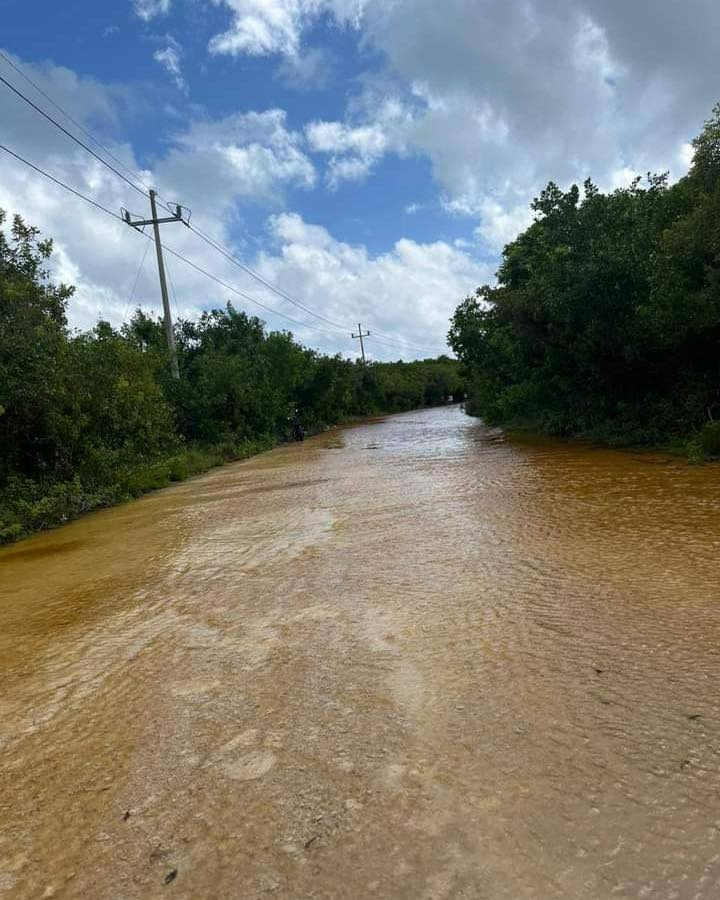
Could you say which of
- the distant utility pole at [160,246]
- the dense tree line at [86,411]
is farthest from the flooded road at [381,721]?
the distant utility pole at [160,246]

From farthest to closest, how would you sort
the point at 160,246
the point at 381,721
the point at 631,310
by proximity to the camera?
the point at 160,246, the point at 631,310, the point at 381,721

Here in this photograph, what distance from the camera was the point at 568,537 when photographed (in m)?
6.43

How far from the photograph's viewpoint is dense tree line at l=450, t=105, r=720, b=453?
1132cm

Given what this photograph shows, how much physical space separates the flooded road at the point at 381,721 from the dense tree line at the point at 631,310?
6828 mm

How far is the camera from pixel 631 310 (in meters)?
14.7

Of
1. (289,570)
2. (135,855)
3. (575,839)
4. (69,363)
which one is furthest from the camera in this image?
(69,363)

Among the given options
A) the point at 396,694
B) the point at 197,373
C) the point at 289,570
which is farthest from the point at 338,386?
the point at 396,694

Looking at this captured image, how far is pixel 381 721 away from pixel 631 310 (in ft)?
46.3

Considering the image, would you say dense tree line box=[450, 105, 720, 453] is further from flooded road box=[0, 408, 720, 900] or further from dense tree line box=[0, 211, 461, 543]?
dense tree line box=[0, 211, 461, 543]

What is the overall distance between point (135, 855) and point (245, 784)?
1.70 feet

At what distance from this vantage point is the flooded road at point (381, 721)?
7.19 ft

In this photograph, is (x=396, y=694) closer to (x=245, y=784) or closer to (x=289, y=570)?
(x=245, y=784)

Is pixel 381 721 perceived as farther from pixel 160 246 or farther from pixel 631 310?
pixel 160 246

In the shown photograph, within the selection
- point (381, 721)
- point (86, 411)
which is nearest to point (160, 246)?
point (86, 411)
